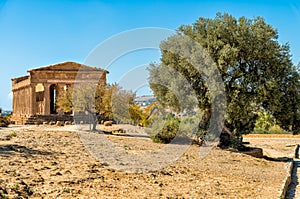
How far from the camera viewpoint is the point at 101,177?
31.4 ft

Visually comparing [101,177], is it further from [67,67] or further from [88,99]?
[67,67]

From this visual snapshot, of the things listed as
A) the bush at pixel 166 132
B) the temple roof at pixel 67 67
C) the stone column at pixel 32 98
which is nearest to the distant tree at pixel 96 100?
the bush at pixel 166 132

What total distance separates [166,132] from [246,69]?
603 cm

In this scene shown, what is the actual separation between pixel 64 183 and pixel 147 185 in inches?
93.3

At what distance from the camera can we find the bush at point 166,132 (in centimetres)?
2033

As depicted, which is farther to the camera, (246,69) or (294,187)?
(246,69)

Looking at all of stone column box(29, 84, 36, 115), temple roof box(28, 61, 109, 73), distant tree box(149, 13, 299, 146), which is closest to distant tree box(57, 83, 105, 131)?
distant tree box(149, 13, 299, 146)

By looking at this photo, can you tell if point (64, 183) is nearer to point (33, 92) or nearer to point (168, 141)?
point (168, 141)

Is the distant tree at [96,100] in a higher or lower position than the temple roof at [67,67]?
lower

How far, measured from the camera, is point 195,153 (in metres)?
17.0

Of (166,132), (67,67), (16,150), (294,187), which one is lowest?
(294,187)

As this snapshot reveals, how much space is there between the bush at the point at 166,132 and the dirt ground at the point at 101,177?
541 cm

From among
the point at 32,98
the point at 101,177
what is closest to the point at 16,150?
the point at 101,177

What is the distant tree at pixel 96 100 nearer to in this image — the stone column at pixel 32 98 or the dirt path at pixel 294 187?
the dirt path at pixel 294 187
